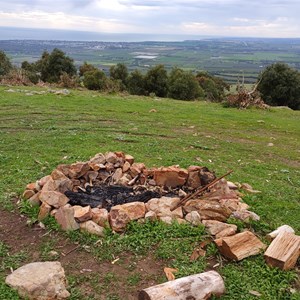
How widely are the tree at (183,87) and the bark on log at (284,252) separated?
79.0 feet

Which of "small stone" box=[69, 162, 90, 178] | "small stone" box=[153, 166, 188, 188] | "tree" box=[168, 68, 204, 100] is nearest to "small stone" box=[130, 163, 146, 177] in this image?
"small stone" box=[153, 166, 188, 188]

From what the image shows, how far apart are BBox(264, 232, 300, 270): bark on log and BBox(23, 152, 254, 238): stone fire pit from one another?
560 millimetres

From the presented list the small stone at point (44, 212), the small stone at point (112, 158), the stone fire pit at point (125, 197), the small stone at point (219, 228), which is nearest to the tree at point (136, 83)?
the small stone at point (112, 158)

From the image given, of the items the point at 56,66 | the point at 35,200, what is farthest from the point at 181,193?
the point at 56,66

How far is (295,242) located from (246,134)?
8.57m

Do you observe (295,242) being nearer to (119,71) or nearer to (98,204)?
(98,204)

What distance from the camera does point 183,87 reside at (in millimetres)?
28203

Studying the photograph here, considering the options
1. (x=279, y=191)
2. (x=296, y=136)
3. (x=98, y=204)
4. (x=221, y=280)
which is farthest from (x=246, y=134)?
(x=221, y=280)

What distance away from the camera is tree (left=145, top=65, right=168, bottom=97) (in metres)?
30.0

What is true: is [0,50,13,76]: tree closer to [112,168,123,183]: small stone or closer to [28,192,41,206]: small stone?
[112,168,123,183]: small stone

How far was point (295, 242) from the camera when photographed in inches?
170

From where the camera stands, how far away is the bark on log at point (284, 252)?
415cm

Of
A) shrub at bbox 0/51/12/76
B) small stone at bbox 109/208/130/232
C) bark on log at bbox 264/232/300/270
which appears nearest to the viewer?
bark on log at bbox 264/232/300/270

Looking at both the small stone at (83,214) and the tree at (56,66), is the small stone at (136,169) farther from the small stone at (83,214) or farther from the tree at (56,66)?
the tree at (56,66)
